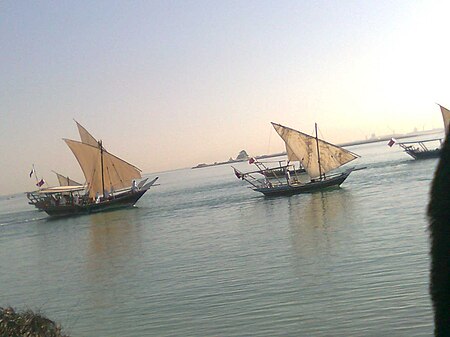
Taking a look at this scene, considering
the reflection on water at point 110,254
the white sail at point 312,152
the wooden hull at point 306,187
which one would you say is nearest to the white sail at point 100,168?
the reflection on water at point 110,254

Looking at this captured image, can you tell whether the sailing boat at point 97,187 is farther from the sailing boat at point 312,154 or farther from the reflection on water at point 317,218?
the reflection on water at point 317,218

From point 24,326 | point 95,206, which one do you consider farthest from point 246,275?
point 95,206

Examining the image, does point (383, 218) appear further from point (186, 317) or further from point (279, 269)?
point (186, 317)

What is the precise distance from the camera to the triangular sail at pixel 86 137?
62.3 m

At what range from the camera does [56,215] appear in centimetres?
5803

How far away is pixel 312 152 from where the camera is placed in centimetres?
5225

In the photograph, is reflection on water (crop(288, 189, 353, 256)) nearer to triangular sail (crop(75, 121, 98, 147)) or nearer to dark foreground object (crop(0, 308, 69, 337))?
dark foreground object (crop(0, 308, 69, 337))

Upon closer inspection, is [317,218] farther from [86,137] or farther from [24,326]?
[86,137]

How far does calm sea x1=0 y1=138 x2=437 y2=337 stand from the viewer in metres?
11.5

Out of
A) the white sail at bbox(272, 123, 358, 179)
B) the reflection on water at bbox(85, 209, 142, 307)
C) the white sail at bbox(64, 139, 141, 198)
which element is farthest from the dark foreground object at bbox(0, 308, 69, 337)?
the white sail at bbox(64, 139, 141, 198)

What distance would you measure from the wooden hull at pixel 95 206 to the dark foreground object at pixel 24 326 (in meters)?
50.8

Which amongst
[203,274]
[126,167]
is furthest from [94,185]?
[203,274]

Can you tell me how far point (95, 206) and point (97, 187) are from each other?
11.9 feet

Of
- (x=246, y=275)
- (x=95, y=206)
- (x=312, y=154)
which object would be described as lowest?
(x=246, y=275)
